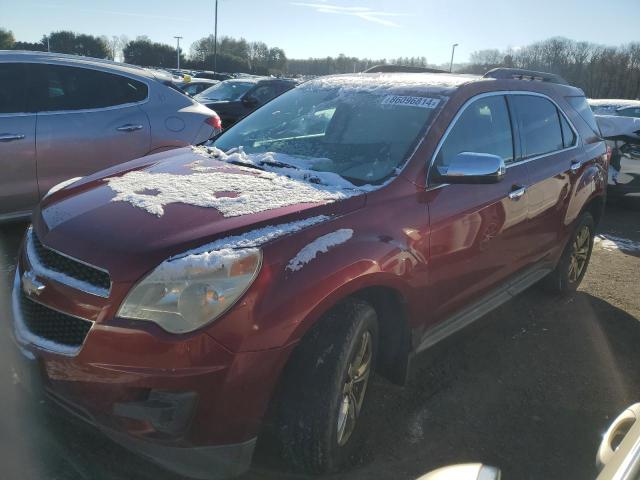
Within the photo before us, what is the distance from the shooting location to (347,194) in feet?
8.28

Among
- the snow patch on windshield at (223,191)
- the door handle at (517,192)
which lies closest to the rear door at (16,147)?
the snow patch on windshield at (223,191)

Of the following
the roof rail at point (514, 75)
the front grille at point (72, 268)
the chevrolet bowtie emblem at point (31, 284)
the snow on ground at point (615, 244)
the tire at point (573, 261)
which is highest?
the roof rail at point (514, 75)

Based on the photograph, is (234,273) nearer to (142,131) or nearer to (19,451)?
(19,451)

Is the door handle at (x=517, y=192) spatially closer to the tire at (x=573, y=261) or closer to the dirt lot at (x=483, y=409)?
the dirt lot at (x=483, y=409)

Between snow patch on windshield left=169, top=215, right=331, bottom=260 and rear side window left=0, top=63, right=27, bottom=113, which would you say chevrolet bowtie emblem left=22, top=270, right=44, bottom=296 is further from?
rear side window left=0, top=63, right=27, bottom=113

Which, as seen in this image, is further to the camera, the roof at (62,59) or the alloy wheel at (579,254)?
the roof at (62,59)

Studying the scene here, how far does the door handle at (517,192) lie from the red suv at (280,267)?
1 cm

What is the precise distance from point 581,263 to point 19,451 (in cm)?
457

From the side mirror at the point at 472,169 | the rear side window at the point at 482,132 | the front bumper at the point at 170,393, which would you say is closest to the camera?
the front bumper at the point at 170,393

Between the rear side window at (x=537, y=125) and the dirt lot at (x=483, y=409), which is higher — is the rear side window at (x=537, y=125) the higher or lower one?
the higher one

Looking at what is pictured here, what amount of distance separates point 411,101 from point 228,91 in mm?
10899

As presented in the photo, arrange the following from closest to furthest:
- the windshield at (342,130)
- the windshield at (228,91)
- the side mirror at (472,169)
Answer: the side mirror at (472,169), the windshield at (342,130), the windshield at (228,91)

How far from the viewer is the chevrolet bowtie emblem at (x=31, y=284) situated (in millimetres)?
2205

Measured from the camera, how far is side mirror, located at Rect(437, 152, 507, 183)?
9.04ft
